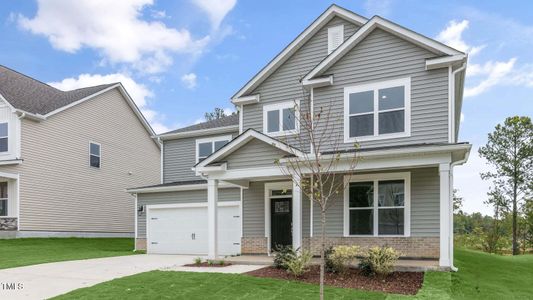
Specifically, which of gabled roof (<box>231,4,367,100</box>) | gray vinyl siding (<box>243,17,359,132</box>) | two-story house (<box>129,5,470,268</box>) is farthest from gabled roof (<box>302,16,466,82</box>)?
gabled roof (<box>231,4,367,100</box>)

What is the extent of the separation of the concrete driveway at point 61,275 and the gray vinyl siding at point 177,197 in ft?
13.0

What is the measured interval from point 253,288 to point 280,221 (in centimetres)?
608

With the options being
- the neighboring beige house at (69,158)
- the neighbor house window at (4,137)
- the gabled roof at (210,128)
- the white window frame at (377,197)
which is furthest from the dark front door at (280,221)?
the neighbor house window at (4,137)

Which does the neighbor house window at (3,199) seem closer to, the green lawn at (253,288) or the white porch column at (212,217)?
the white porch column at (212,217)

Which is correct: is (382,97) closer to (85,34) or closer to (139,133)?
(85,34)

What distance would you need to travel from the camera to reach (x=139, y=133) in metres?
29.3

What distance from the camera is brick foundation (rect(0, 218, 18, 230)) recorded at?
2109 cm

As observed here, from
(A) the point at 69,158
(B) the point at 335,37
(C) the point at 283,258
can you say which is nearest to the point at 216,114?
(A) the point at 69,158

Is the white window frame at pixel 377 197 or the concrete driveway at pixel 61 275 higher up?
the white window frame at pixel 377 197

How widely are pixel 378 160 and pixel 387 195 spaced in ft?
5.74

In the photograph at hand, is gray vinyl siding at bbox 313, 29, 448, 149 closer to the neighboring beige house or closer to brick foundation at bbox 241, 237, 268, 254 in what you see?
brick foundation at bbox 241, 237, 268, 254

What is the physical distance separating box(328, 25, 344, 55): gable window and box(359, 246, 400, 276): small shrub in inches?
297

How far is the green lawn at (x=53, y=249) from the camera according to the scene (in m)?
14.9

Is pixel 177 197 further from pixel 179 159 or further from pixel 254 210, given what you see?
pixel 254 210
